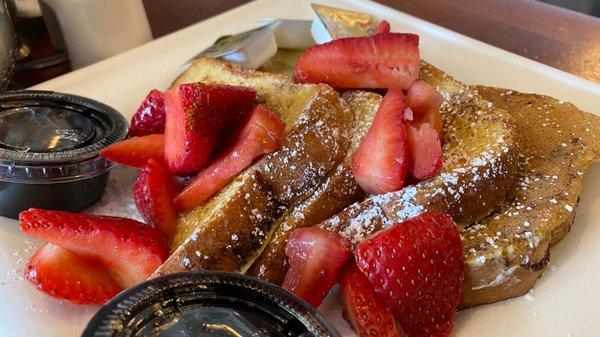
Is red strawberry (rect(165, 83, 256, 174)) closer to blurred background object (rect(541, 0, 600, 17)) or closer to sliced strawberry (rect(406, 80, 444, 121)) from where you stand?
sliced strawberry (rect(406, 80, 444, 121))

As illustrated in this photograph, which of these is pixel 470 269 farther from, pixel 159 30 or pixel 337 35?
pixel 159 30

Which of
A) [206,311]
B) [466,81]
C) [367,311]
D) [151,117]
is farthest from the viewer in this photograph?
[466,81]

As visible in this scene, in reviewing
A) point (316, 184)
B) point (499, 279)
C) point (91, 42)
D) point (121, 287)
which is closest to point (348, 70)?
point (316, 184)

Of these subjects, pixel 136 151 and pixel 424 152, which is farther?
pixel 136 151

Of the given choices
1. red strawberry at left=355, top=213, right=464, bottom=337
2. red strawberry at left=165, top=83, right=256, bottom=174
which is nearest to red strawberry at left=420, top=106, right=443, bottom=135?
red strawberry at left=355, top=213, right=464, bottom=337

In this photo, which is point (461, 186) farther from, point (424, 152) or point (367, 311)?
point (367, 311)

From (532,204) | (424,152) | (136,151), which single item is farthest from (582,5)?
(136,151)

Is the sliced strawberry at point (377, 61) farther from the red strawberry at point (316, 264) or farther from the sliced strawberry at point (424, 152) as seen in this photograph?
the red strawberry at point (316, 264)
